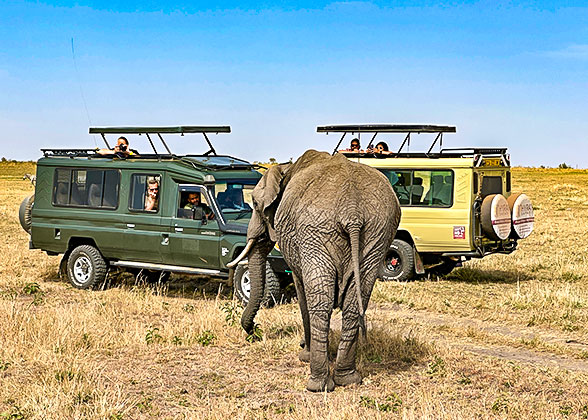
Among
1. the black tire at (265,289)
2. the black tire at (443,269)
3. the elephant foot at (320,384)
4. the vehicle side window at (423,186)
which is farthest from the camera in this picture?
the black tire at (443,269)

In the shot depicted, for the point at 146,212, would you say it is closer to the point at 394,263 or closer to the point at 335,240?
the point at 394,263

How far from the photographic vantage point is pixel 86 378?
25.1 feet

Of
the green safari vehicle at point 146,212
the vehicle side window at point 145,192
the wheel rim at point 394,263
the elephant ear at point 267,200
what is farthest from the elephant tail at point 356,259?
the wheel rim at point 394,263

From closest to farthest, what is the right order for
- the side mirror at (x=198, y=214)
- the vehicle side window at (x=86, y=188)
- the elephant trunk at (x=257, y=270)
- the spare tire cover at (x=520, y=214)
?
the elephant trunk at (x=257, y=270) → the side mirror at (x=198, y=214) → the vehicle side window at (x=86, y=188) → the spare tire cover at (x=520, y=214)

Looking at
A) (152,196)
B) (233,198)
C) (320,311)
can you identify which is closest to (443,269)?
(233,198)

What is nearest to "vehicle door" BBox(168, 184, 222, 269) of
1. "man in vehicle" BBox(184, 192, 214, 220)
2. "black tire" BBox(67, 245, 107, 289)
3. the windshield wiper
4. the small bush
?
"man in vehicle" BBox(184, 192, 214, 220)

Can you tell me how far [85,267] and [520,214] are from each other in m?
8.12

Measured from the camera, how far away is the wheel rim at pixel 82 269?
550 inches

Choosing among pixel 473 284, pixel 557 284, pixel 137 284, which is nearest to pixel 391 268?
pixel 473 284

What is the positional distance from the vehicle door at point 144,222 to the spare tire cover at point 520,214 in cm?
646

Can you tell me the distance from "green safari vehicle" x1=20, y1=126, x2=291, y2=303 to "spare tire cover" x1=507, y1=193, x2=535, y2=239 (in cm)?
477

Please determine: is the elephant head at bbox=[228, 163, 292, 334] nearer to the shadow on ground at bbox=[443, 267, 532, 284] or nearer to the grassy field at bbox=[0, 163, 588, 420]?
the grassy field at bbox=[0, 163, 588, 420]

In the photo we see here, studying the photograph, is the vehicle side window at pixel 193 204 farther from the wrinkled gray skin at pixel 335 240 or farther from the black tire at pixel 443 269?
the black tire at pixel 443 269

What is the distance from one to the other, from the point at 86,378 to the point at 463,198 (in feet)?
28.4
